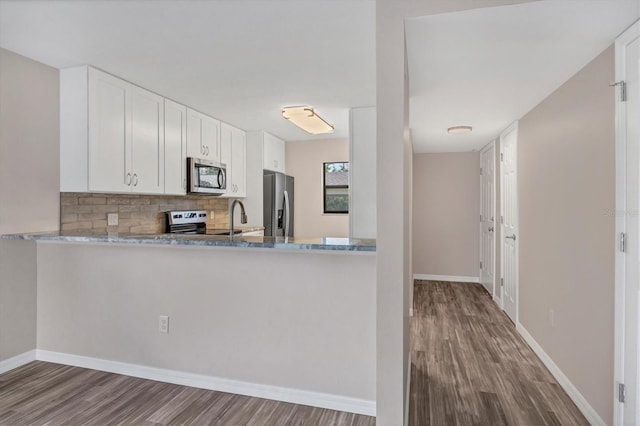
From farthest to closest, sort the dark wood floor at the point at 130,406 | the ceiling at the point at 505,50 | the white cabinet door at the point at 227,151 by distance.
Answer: the white cabinet door at the point at 227,151 → the dark wood floor at the point at 130,406 → the ceiling at the point at 505,50

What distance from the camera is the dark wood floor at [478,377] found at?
7.27ft

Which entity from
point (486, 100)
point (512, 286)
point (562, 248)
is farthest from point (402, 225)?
point (512, 286)

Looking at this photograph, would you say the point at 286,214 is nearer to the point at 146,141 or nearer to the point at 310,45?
the point at 146,141

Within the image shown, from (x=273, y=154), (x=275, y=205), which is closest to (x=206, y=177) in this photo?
(x=275, y=205)

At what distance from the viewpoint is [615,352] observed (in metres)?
1.93

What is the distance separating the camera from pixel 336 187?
567 cm

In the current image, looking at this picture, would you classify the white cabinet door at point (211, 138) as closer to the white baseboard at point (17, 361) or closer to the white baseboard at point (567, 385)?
the white baseboard at point (17, 361)

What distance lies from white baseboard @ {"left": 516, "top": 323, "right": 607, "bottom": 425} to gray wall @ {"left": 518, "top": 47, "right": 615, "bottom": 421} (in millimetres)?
41

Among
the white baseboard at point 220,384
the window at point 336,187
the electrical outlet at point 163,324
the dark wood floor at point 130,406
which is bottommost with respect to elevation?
the dark wood floor at point 130,406

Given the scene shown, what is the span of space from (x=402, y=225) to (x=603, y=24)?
1.38 metres

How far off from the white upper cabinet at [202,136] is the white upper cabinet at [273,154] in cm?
82

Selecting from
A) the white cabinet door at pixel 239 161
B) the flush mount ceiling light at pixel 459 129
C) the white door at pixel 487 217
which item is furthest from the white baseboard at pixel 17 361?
the white door at pixel 487 217

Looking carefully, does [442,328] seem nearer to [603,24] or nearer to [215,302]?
[215,302]

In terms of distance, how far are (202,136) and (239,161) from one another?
0.81 m
